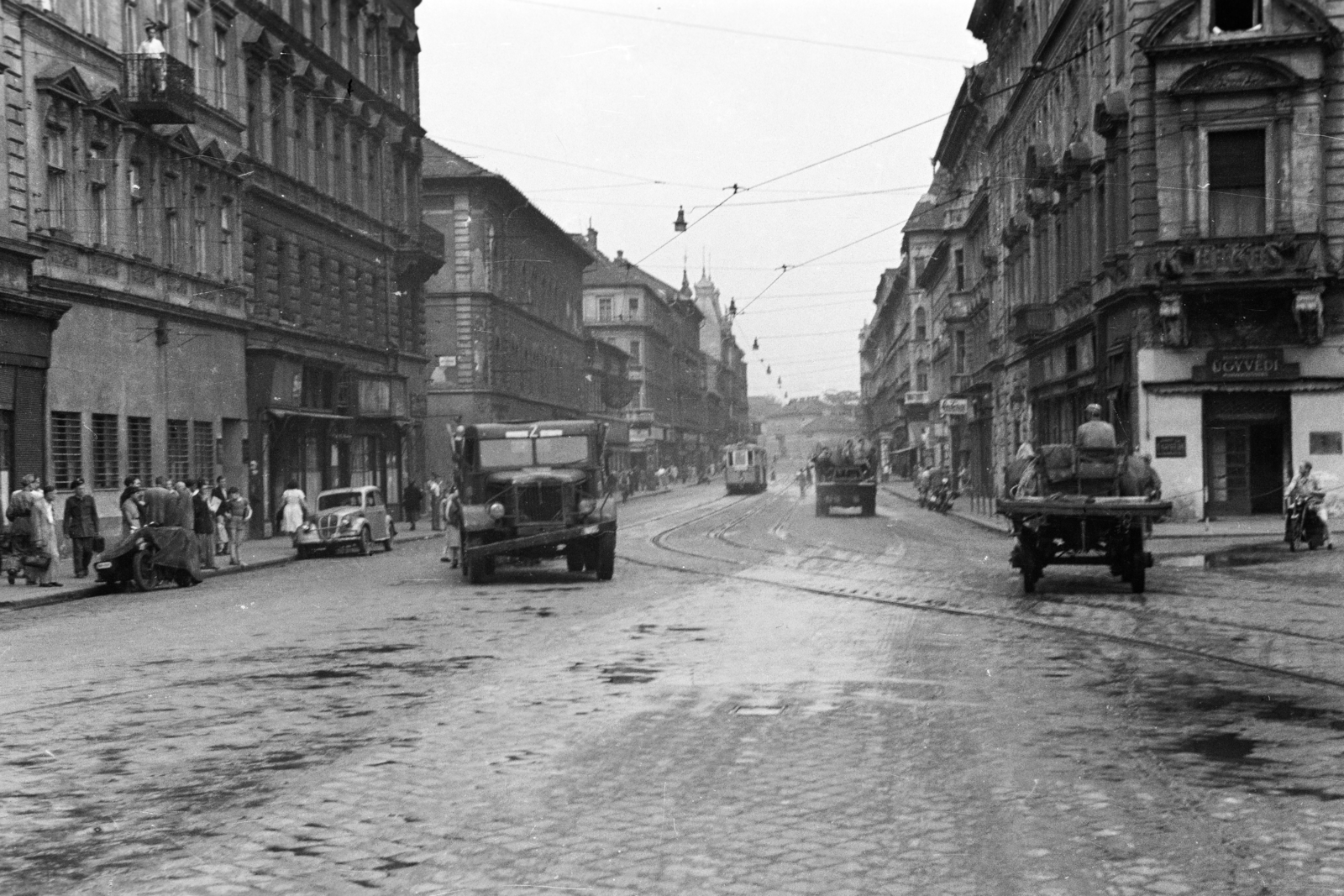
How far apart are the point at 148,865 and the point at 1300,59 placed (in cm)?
3082

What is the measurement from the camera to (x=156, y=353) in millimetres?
32500

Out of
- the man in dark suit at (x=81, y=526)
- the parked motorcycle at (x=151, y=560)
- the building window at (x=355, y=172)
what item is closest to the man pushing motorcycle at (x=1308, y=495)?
the parked motorcycle at (x=151, y=560)

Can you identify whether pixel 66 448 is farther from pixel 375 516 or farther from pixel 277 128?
pixel 277 128

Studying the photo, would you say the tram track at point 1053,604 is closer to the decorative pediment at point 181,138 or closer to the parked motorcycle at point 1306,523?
the parked motorcycle at point 1306,523

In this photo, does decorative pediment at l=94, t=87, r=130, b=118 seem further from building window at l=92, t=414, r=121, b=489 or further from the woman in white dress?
the woman in white dress

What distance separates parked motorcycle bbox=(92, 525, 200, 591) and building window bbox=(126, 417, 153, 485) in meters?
8.42

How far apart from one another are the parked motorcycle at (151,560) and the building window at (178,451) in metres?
10.3

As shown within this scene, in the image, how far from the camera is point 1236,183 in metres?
32.1

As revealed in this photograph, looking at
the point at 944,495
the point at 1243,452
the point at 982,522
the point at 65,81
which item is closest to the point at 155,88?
the point at 65,81

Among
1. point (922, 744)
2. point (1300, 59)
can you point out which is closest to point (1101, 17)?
point (1300, 59)

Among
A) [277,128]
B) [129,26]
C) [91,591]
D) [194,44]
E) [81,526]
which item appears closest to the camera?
[91,591]

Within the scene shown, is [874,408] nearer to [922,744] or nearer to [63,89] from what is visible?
[63,89]

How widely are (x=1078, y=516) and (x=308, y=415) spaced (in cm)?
2745

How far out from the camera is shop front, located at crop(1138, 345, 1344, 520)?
32.4 m
